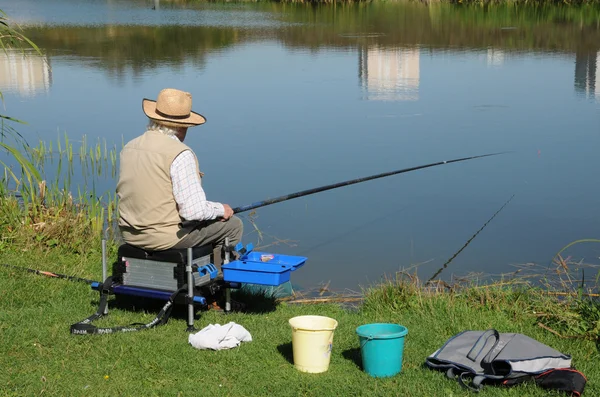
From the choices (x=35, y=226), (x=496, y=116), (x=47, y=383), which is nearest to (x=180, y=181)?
Answer: (x=47, y=383)

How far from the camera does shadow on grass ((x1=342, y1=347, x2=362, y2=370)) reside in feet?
12.4

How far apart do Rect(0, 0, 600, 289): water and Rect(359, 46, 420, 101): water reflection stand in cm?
5

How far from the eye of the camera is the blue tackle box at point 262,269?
4156 mm

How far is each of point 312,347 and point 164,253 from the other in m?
0.95

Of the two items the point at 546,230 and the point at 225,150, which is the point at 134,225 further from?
the point at 225,150

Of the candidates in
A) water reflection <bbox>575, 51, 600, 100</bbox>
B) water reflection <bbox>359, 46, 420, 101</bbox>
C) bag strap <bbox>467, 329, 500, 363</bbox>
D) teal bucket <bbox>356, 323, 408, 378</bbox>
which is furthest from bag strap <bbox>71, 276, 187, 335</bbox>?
water reflection <bbox>575, 51, 600, 100</bbox>

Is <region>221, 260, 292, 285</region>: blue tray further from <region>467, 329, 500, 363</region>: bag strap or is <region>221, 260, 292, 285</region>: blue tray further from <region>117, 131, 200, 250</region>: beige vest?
<region>467, 329, 500, 363</region>: bag strap

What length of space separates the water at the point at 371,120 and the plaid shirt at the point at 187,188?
1.54 meters

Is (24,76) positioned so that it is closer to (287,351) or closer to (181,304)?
(181,304)

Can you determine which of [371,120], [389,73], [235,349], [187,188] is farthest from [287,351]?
[389,73]

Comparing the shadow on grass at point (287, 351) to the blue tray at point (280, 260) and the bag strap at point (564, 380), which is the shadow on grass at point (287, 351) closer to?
the blue tray at point (280, 260)

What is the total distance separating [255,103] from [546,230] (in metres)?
5.10

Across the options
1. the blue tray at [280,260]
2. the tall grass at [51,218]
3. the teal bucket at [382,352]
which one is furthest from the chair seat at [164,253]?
the tall grass at [51,218]

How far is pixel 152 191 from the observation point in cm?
419
